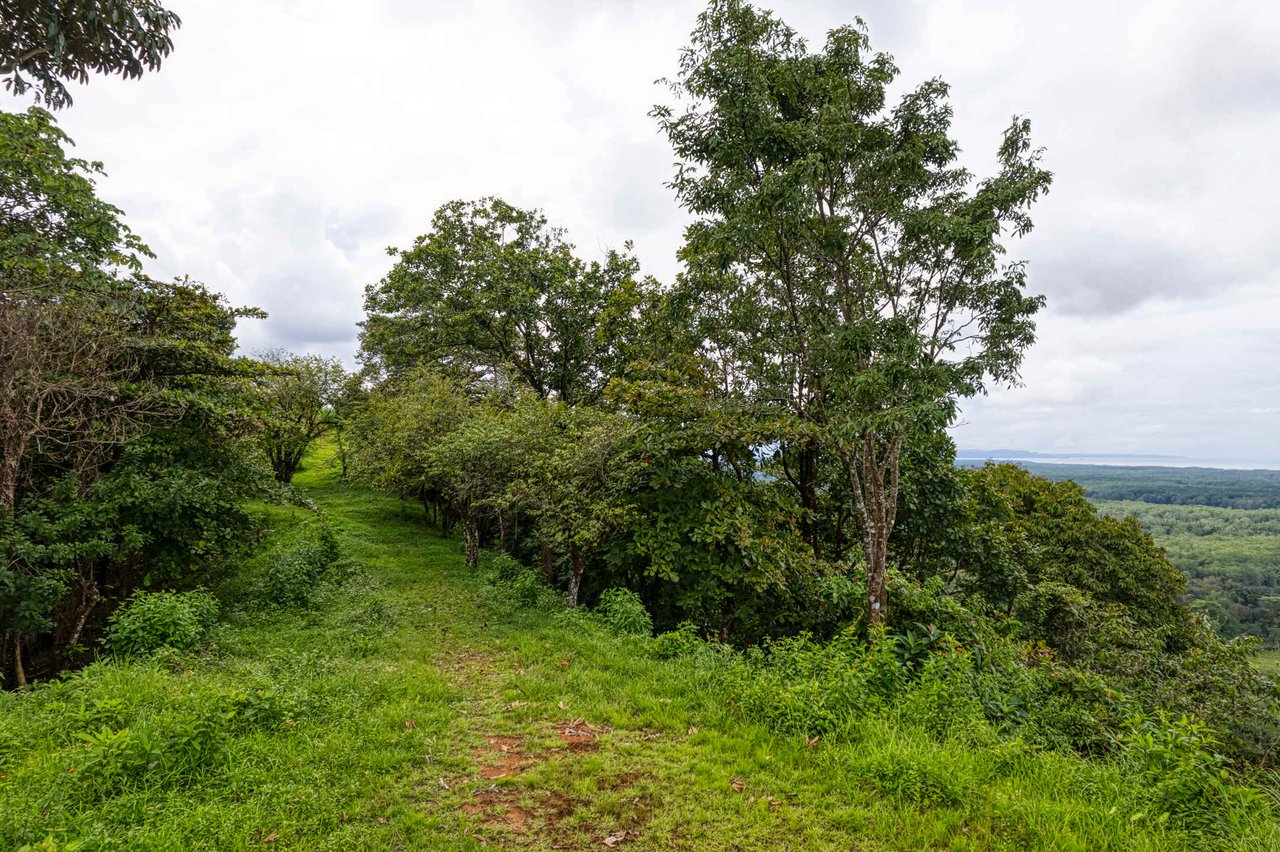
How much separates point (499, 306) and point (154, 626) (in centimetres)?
1391

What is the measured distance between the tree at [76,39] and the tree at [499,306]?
43.0 ft

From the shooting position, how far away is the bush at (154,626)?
6.86 metres

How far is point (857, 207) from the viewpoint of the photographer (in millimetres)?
9289

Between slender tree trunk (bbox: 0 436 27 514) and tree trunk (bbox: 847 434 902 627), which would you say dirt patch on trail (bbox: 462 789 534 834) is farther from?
slender tree trunk (bbox: 0 436 27 514)

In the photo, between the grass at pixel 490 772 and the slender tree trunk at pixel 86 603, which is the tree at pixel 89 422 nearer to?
the slender tree trunk at pixel 86 603

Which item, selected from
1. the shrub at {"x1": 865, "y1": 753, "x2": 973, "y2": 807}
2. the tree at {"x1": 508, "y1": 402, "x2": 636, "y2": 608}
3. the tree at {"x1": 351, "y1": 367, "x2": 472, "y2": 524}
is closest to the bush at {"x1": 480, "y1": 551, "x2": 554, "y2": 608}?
the tree at {"x1": 508, "y1": 402, "x2": 636, "y2": 608}

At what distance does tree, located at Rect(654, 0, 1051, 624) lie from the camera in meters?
8.20

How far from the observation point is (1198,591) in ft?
181

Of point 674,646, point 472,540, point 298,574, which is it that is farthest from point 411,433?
point 674,646

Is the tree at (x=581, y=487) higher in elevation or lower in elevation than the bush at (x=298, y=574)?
higher

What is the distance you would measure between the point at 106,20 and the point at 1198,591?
284 ft

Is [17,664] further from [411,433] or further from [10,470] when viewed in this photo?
[411,433]

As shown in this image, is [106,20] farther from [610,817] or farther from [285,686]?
[610,817]

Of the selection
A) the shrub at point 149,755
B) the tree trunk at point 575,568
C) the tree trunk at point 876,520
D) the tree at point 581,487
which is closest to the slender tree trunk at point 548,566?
the tree at point 581,487
